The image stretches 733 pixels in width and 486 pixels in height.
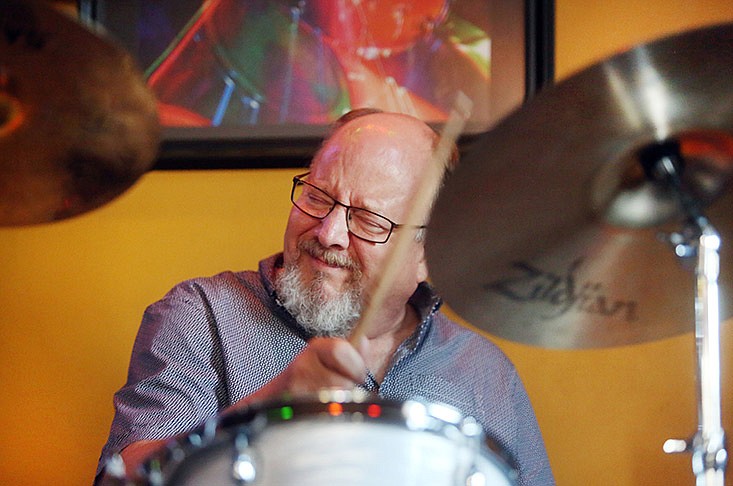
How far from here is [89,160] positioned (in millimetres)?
1001

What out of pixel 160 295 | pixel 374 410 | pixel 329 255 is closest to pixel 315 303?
pixel 329 255

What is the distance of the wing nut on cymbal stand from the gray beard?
549 millimetres

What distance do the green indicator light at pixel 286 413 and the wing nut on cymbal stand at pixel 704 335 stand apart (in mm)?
466

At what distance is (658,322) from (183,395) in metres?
0.65

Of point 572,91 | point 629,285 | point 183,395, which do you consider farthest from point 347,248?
point 572,91

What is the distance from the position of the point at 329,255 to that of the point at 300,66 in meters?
0.41

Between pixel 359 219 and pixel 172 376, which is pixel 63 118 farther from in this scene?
pixel 359 219

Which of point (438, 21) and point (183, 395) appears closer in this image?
point (183, 395)

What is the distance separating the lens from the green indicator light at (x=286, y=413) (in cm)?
75

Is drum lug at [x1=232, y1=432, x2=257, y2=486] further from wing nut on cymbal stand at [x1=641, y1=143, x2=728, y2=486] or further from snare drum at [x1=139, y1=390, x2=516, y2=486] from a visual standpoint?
wing nut on cymbal stand at [x1=641, y1=143, x2=728, y2=486]

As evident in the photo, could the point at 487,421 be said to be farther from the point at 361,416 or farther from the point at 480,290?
the point at 361,416

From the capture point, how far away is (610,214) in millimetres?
1040

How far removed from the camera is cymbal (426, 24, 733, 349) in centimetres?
87

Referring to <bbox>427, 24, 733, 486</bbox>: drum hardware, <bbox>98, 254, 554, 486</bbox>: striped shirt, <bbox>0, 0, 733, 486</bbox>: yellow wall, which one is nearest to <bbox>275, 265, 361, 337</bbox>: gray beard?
<bbox>98, 254, 554, 486</bbox>: striped shirt
